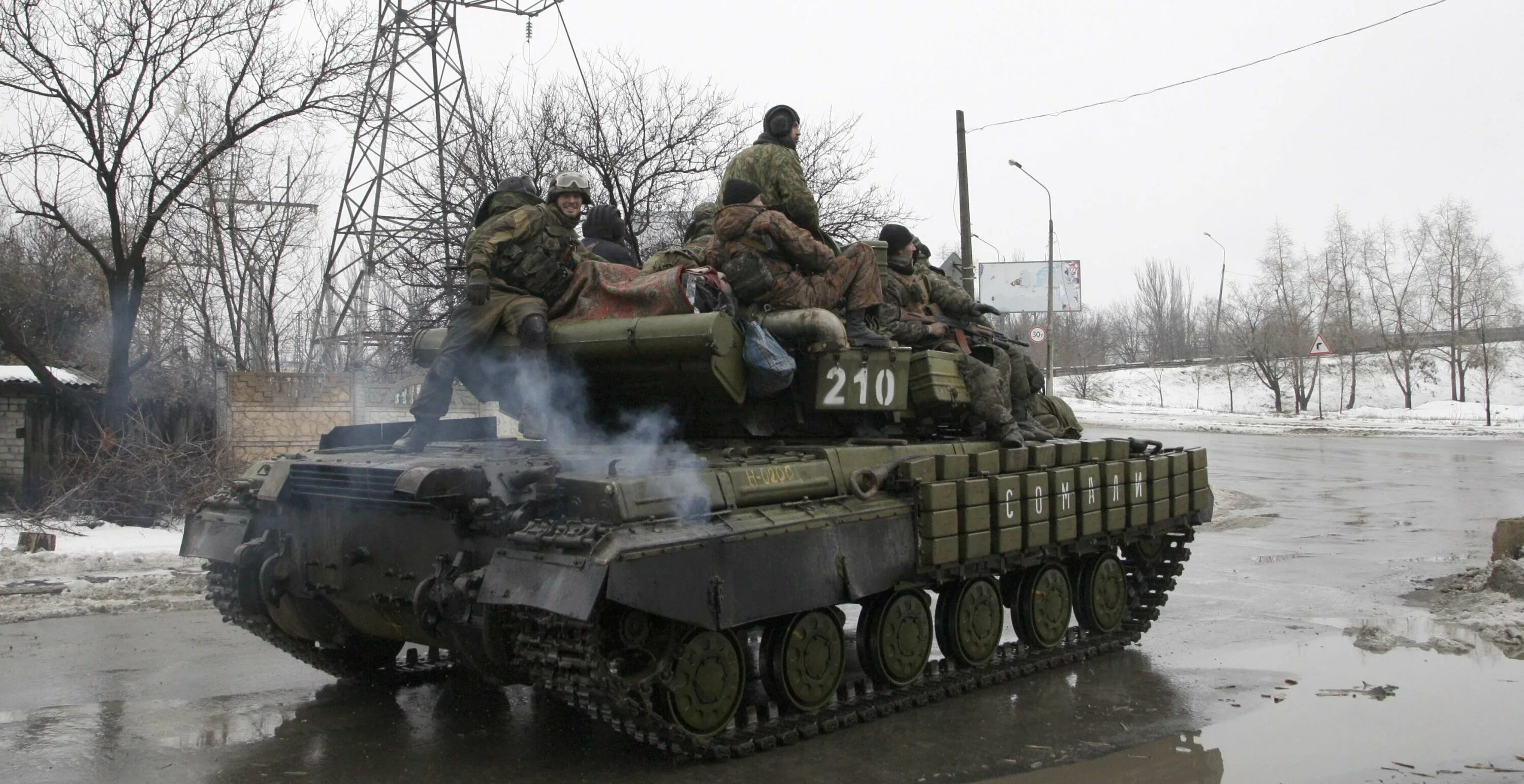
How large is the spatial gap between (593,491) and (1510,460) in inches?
920

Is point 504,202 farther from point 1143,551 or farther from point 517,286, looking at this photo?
point 1143,551

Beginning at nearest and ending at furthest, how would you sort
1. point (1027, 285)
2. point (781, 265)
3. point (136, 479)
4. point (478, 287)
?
point (478, 287)
point (781, 265)
point (136, 479)
point (1027, 285)

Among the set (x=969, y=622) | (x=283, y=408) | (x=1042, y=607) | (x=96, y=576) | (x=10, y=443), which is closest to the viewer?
(x=969, y=622)

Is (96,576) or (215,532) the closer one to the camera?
(215,532)

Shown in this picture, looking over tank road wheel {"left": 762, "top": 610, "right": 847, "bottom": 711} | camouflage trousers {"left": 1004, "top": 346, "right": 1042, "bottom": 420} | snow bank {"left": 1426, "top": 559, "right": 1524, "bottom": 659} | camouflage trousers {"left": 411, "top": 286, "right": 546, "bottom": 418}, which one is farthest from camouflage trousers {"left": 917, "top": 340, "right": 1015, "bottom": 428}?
snow bank {"left": 1426, "top": 559, "right": 1524, "bottom": 659}

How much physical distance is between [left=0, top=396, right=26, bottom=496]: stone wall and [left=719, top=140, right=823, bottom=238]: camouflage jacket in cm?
1290

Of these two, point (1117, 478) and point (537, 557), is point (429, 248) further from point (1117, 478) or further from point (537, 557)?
point (537, 557)

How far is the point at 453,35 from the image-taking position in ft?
56.0

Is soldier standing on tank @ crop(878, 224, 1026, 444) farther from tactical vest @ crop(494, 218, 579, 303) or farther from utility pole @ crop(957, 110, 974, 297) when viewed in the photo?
utility pole @ crop(957, 110, 974, 297)

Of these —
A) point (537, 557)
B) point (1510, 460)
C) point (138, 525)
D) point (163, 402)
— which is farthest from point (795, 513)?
point (1510, 460)

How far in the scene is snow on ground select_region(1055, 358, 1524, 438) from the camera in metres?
36.8

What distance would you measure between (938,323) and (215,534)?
4704 mm

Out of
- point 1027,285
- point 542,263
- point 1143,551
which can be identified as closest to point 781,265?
point 542,263

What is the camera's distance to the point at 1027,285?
123ft
